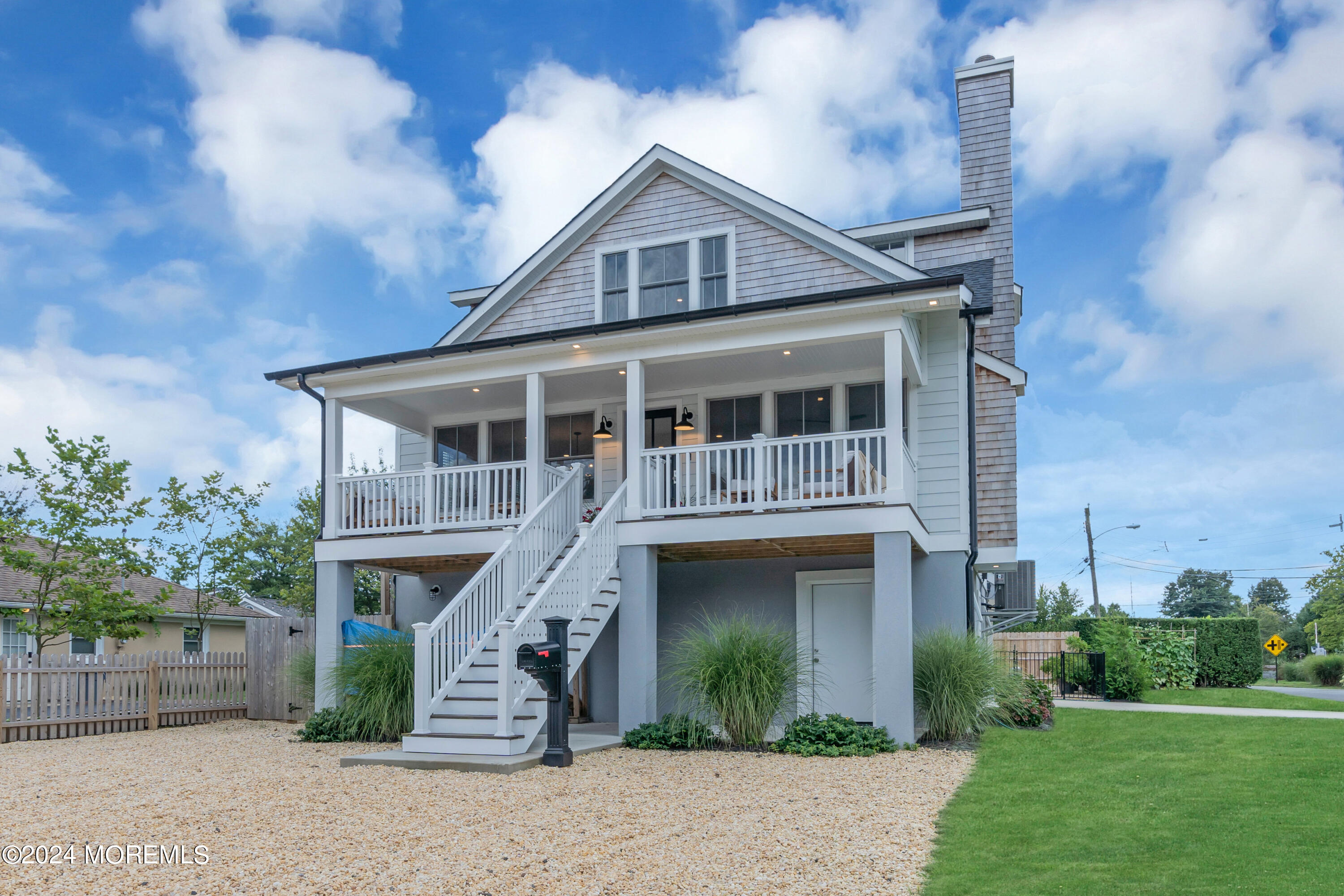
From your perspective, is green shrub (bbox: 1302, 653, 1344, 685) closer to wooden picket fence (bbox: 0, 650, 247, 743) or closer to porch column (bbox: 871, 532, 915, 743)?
porch column (bbox: 871, 532, 915, 743)

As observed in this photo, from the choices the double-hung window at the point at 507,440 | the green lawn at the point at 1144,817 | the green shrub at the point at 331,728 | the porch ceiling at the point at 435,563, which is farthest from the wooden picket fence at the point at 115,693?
the green lawn at the point at 1144,817

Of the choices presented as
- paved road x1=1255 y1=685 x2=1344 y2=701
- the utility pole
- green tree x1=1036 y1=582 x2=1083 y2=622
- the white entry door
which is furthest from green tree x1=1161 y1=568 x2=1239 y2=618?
the white entry door

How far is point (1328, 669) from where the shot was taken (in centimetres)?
2894

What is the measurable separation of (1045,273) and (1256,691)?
1046 centimetres

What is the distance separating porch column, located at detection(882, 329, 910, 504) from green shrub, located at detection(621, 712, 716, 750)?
10.8 ft

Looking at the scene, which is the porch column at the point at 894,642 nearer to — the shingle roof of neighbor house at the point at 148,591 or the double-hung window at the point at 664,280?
the double-hung window at the point at 664,280

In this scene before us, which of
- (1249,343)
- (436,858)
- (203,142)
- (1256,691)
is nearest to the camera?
(436,858)

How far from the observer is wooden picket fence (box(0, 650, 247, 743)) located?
13.5 m

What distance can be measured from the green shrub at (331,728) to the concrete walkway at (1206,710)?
11.4 metres

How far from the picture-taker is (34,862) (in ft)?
19.1

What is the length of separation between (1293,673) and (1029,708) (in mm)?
29934

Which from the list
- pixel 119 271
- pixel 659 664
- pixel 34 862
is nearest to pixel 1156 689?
pixel 659 664

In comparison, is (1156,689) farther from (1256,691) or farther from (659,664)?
(659,664)

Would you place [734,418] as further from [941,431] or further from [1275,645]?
[1275,645]
